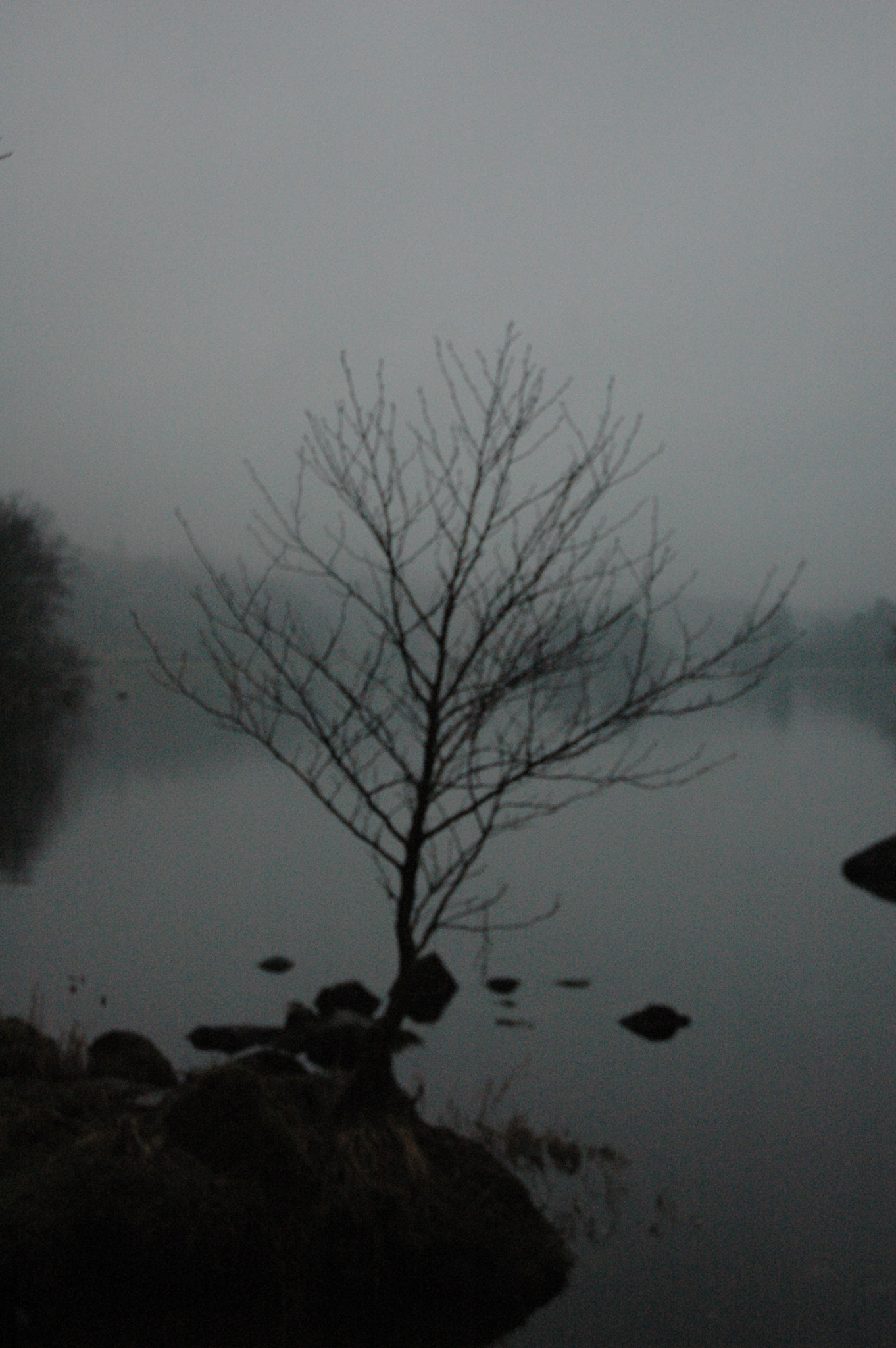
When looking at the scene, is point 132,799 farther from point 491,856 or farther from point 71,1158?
point 71,1158

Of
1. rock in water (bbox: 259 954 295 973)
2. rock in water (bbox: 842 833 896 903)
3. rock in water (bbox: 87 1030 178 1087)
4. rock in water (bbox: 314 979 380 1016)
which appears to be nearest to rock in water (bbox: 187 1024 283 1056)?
rock in water (bbox: 314 979 380 1016)

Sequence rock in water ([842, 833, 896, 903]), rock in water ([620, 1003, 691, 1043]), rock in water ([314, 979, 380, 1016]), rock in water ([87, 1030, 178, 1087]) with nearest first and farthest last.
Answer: rock in water ([87, 1030, 178, 1087])
rock in water ([314, 979, 380, 1016])
rock in water ([620, 1003, 691, 1043])
rock in water ([842, 833, 896, 903])

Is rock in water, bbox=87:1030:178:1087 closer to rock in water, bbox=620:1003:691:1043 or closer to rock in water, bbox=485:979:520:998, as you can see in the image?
rock in water, bbox=620:1003:691:1043

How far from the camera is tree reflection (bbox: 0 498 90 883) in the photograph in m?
41.5

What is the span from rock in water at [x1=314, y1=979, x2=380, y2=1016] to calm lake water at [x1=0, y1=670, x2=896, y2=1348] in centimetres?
102

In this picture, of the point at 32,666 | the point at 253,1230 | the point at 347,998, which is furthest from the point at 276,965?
the point at 32,666

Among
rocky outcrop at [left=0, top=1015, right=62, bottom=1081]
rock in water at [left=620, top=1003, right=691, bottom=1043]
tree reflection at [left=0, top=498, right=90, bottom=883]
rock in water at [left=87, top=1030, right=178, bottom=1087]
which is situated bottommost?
rock in water at [left=620, top=1003, right=691, bottom=1043]

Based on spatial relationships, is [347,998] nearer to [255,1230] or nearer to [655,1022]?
[655,1022]

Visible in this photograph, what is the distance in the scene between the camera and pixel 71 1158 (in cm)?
685

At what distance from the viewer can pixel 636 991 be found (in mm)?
17266

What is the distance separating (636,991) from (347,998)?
5.28 m

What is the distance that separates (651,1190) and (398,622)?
559 centimetres

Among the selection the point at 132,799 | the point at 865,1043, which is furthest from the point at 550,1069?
the point at 132,799

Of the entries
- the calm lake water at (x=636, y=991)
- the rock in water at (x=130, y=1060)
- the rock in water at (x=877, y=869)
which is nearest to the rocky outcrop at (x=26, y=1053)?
the rock in water at (x=130, y=1060)
